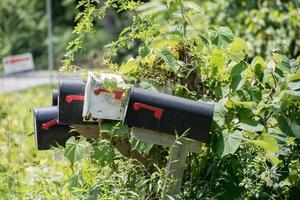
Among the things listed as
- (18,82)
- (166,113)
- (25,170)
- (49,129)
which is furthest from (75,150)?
(18,82)

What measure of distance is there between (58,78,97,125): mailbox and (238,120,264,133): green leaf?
657 millimetres

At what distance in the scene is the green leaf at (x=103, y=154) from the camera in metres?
3.14

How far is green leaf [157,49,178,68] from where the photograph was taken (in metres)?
3.15

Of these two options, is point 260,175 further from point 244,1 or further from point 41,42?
point 41,42

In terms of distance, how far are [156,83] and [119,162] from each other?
40 cm

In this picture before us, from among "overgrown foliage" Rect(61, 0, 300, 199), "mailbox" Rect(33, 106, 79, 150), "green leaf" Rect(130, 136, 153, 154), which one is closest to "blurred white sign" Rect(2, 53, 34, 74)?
"mailbox" Rect(33, 106, 79, 150)

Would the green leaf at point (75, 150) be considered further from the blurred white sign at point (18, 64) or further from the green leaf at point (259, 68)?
the blurred white sign at point (18, 64)

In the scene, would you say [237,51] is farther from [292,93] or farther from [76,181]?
[76,181]

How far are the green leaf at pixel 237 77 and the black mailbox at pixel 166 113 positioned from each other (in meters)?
0.32

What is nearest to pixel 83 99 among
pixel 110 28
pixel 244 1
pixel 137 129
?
pixel 137 129

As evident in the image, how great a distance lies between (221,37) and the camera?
3412 mm

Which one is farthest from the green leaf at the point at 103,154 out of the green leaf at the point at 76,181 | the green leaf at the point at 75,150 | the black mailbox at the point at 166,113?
the black mailbox at the point at 166,113

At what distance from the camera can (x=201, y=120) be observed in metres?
2.93

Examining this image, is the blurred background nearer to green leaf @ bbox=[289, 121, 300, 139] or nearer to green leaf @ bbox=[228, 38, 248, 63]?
green leaf @ bbox=[228, 38, 248, 63]
